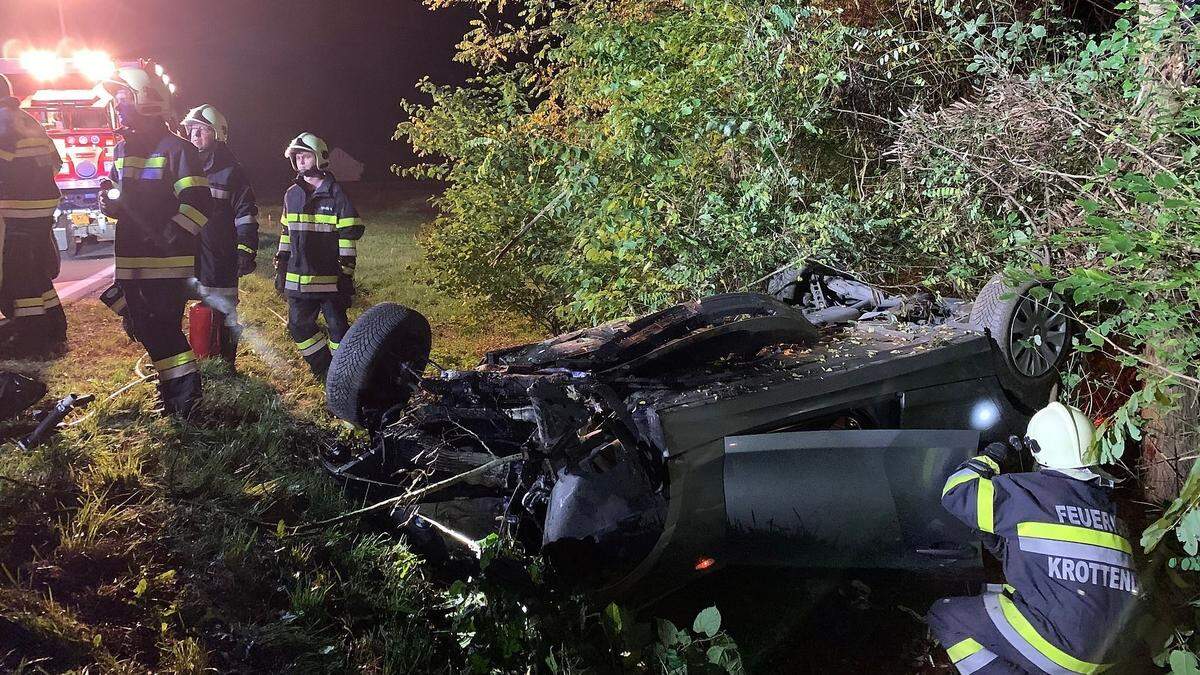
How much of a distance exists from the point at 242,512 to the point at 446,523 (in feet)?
2.24

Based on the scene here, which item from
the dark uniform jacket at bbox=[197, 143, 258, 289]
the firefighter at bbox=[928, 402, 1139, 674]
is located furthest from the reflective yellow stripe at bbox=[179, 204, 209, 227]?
the firefighter at bbox=[928, 402, 1139, 674]

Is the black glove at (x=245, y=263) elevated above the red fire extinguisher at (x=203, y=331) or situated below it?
above

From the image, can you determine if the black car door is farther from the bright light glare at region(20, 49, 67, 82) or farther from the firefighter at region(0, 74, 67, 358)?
the bright light glare at region(20, 49, 67, 82)

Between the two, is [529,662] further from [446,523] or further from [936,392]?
[936,392]

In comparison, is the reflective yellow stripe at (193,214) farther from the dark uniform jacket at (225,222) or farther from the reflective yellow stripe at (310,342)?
the reflective yellow stripe at (310,342)

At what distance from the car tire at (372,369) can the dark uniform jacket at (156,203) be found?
3.34 feet

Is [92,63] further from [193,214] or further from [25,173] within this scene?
[193,214]

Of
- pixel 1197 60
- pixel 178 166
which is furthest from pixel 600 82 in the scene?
pixel 1197 60

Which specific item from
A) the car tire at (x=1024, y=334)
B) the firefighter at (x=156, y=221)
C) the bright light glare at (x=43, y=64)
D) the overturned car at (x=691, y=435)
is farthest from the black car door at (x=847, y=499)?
the bright light glare at (x=43, y=64)

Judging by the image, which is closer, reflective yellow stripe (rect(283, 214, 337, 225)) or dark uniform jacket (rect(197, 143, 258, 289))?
dark uniform jacket (rect(197, 143, 258, 289))

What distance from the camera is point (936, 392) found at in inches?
119

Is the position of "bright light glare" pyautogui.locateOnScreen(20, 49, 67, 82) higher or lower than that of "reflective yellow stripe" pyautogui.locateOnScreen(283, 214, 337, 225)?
higher

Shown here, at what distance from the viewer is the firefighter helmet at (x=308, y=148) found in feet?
13.6

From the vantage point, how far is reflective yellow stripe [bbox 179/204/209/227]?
11.5 feet
